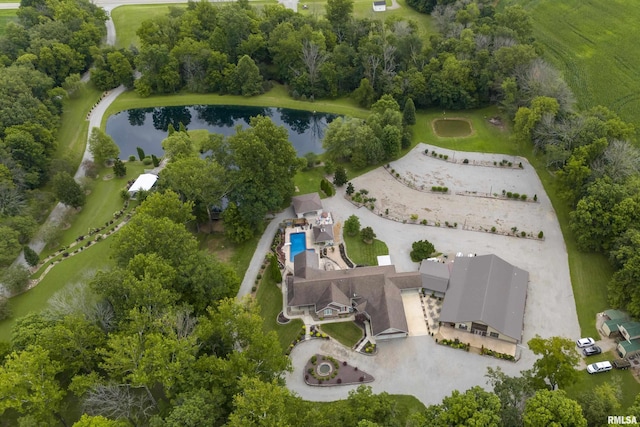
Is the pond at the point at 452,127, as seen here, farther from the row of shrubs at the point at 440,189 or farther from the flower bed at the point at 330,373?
the flower bed at the point at 330,373

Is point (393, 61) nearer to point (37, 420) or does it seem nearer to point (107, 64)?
point (107, 64)

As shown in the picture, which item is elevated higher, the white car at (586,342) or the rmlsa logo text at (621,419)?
the rmlsa logo text at (621,419)

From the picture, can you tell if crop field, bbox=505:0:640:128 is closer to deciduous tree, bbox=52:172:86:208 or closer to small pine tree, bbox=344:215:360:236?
small pine tree, bbox=344:215:360:236

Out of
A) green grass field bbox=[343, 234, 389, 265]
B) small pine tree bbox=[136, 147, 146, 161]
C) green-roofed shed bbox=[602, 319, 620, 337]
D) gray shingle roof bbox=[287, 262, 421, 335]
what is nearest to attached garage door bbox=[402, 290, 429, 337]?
gray shingle roof bbox=[287, 262, 421, 335]

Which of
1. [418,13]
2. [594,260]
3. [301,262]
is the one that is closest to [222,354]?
[301,262]

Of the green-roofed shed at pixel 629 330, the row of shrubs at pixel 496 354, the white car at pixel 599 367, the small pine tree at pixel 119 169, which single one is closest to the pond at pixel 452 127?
the green-roofed shed at pixel 629 330

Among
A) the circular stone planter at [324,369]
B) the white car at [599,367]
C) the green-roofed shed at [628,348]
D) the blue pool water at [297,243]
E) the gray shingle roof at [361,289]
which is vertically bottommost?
the circular stone planter at [324,369]

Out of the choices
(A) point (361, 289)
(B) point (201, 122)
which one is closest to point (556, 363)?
(A) point (361, 289)
